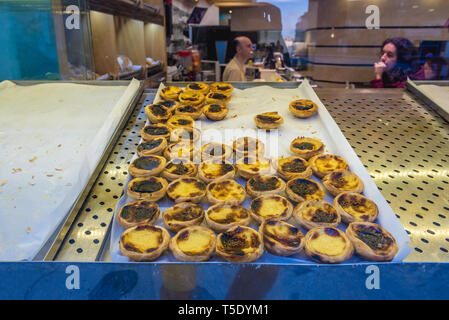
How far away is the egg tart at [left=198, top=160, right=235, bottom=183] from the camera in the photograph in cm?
172

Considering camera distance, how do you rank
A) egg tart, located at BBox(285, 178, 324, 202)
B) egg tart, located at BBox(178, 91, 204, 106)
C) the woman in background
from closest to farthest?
egg tart, located at BBox(285, 178, 324, 202) → egg tart, located at BBox(178, 91, 204, 106) → the woman in background

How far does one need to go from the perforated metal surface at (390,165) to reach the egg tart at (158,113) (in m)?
0.09

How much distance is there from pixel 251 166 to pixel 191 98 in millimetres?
965

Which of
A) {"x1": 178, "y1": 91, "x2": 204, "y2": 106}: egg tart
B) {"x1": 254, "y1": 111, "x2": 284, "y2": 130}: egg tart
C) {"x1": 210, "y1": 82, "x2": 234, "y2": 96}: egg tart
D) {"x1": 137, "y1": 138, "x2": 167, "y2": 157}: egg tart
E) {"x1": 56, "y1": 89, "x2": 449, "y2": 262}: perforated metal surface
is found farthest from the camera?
{"x1": 210, "y1": 82, "x2": 234, "y2": 96}: egg tart

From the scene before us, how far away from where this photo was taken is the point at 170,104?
2445 mm

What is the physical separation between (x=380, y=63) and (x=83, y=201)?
385cm

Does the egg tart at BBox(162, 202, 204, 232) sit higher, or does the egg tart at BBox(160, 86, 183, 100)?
the egg tart at BBox(160, 86, 183, 100)

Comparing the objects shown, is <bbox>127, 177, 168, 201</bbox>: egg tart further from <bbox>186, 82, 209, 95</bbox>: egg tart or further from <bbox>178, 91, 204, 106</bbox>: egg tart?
<bbox>186, 82, 209, 95</bbox>: egg tart

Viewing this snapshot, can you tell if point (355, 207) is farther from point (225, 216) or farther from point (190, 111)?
point (190, 111)

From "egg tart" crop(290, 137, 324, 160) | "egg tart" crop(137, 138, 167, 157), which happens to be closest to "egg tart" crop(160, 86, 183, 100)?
"egg tart" crop(137, 138, 167, 157)

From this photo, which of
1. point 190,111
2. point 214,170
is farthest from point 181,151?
point 190,111

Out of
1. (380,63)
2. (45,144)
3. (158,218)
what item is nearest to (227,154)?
(158,218)

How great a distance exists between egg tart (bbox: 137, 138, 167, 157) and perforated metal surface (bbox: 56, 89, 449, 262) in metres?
0.07

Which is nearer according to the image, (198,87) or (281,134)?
(281,134)
